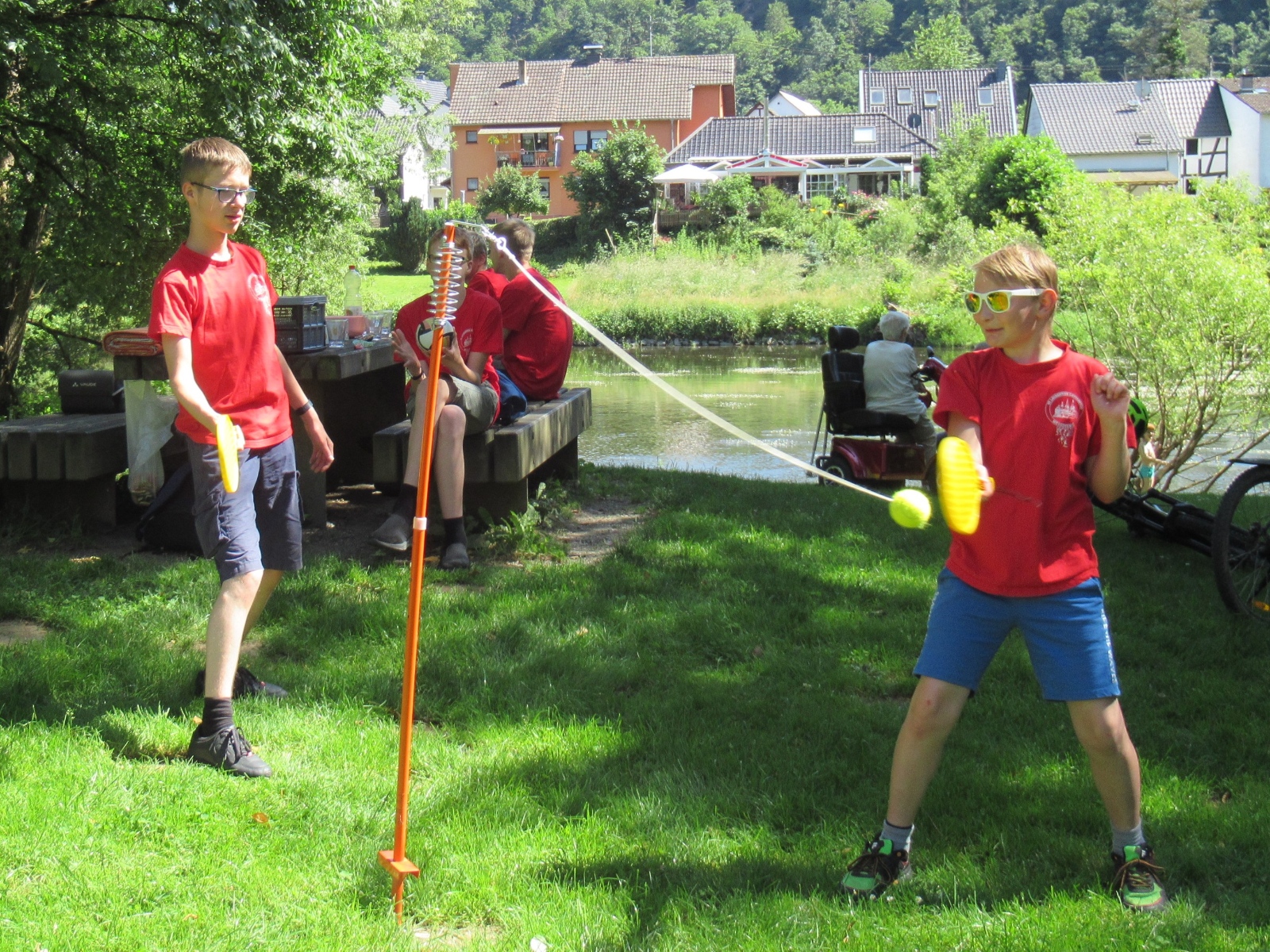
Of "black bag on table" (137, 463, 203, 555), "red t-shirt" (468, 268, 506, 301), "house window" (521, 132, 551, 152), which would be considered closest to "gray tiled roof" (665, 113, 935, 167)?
"house window" (521, 132, 551, 152)

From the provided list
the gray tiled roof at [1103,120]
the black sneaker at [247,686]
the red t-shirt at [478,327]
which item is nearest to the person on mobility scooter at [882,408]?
the red t-shirt at [478,327]

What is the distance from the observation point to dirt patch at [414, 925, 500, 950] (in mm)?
2901

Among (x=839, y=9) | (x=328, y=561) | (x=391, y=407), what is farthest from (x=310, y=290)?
(x=839, y=9)

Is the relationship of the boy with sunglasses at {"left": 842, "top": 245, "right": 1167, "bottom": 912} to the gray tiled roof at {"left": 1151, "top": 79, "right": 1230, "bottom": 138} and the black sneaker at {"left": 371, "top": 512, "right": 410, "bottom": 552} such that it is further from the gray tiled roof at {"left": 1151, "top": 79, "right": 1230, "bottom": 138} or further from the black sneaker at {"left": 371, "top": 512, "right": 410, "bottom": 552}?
the gray tiled roof at {"left": 1151, "top": 79, "right": 1230, "bottom": 138}

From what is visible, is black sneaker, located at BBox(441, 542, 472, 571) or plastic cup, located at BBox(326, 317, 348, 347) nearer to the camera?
black sneaker, located at BBox(441, 542, 472, 571)

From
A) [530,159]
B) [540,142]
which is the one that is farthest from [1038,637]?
[540,142]

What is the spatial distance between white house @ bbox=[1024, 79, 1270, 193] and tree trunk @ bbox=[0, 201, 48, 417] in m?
67.7

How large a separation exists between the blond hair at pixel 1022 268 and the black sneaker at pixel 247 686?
2.75 m

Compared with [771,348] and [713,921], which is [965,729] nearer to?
[713,921]

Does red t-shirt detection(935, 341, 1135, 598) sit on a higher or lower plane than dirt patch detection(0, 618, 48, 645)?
higher

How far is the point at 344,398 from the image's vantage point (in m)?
8.25

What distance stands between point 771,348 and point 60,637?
26669mm

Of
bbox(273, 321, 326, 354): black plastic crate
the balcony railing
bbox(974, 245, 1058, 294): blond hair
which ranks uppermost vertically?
the balcony railing

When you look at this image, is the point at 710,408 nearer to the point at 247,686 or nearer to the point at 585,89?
the point at 247,686
